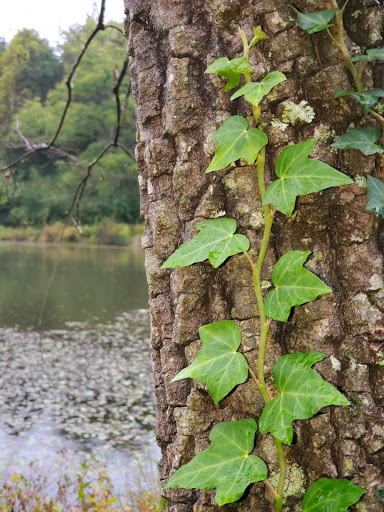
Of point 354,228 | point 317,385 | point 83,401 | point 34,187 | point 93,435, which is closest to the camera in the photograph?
point 317,385

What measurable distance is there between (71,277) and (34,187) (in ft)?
48.6

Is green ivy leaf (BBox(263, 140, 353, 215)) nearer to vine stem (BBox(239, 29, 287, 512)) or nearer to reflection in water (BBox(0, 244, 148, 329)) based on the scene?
vine stem (BBox(239, 29, 287, 512))

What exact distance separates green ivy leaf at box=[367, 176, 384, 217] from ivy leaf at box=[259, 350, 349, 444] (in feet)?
0.88

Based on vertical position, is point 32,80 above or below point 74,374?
above

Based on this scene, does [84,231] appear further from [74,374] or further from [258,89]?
[258,89]

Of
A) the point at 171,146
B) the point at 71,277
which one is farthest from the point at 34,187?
the point at 171,146

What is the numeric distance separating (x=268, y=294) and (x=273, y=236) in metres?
0.12

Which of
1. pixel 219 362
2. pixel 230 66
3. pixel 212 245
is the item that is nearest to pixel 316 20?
pixel 230 66

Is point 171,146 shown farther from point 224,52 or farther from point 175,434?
point 175,434

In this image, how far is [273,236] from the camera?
92 cm

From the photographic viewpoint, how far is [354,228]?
889mm

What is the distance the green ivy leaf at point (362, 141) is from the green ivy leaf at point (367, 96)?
0.13ft

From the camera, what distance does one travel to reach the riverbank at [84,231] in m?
25.8

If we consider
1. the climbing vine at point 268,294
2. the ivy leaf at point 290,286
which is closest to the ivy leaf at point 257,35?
the climbing vine at point 268,294
